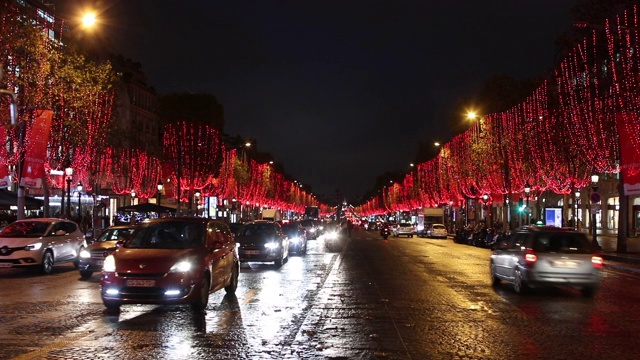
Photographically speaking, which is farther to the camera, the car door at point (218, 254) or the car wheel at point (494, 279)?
the car wheel at point (494, 279)

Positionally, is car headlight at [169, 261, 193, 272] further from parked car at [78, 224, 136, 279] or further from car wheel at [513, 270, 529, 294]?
parked car at [78, 224, 136, 279]

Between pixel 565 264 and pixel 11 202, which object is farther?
pixel 11 202

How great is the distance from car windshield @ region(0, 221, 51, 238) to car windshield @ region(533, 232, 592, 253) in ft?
51.8

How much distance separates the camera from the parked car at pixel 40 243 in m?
22.2

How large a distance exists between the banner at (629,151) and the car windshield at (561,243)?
16.6 m

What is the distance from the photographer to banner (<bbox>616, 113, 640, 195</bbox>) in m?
32.6

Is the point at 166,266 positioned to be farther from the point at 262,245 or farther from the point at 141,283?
the point at 262,245

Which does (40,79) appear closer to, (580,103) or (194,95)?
(580,103)

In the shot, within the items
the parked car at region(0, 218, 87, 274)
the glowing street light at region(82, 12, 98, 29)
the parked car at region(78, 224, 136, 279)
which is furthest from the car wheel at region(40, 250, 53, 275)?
the glowing street light at region(82, 12, 98, 29)

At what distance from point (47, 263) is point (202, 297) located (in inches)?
452

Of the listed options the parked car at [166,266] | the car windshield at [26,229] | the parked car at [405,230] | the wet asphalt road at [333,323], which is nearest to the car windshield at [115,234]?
the car windshield at [26,229]

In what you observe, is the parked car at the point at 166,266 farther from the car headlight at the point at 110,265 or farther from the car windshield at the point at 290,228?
the car windshield at the point at 290,228

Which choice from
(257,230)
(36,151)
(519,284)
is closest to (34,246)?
(257,230)

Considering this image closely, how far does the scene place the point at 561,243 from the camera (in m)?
17.6
